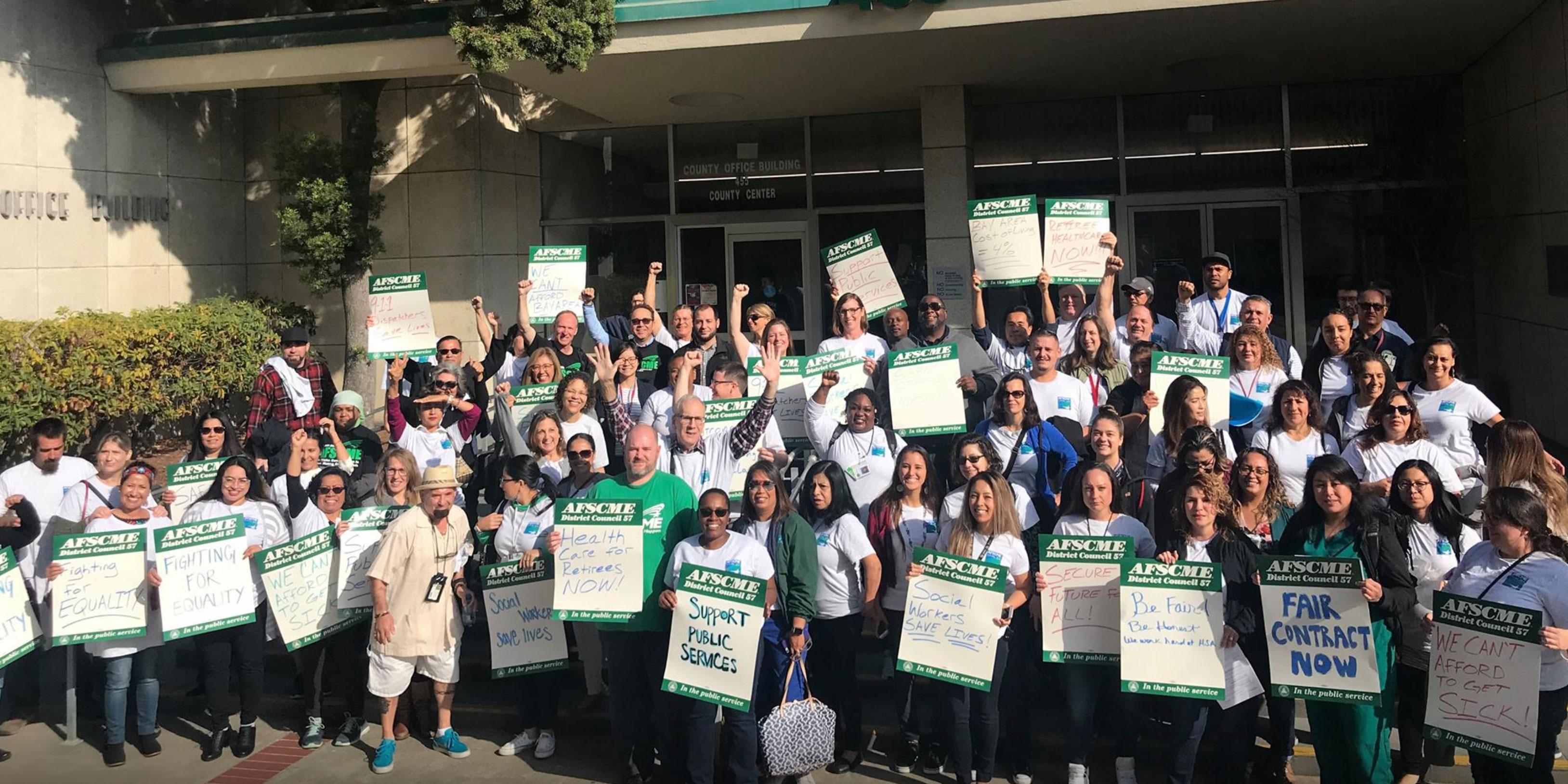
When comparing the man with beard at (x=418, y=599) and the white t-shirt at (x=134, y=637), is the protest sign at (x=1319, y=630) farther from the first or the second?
the white t-shirt at (x=134, y=637)

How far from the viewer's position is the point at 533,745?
719 cm

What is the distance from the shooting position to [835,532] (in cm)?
638

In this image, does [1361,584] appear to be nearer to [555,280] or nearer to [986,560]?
[986,560]

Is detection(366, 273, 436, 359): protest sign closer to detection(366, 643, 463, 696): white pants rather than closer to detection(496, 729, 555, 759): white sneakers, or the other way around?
detection(366, 643, 463, 696): white pants

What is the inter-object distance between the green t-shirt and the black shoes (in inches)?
95.6

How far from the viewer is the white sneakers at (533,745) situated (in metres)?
7.03

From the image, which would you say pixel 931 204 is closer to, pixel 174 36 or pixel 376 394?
pixel 376 394

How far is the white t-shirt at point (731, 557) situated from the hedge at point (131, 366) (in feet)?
25.5

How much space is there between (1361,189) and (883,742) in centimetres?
918

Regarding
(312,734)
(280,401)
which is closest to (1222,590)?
(312,734)

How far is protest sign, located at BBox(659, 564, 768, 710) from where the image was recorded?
600 cm

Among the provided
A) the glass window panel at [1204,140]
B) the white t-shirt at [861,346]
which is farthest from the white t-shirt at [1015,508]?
the glass window panel at [1204,140]

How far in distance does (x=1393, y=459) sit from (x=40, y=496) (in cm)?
812

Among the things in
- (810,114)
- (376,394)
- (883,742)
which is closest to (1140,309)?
(883,742)
